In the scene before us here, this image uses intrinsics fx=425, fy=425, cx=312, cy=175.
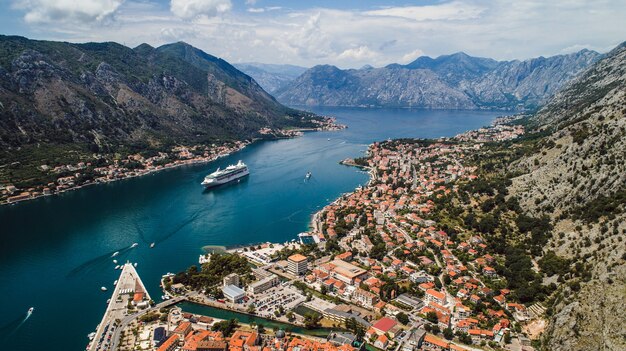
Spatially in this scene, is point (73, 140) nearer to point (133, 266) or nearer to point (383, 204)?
point (133, 266)

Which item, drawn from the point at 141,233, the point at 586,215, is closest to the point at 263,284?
the point at 141,233

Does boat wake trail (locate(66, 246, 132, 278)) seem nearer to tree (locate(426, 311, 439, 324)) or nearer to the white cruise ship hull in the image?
the white cruise ship hull

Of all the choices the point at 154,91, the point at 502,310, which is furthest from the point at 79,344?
the point at 154,91

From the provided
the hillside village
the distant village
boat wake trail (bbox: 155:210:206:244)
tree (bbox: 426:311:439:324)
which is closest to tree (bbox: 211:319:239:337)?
the hillside village

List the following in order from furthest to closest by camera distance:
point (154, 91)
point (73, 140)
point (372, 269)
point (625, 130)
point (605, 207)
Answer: point (154, 91) → point (73, 140) → point (625, 130) → point (372, 269) → point (605, 207)

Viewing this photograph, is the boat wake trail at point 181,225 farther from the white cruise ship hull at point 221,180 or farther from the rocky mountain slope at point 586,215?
the rocky mountain slope at point 586,215
